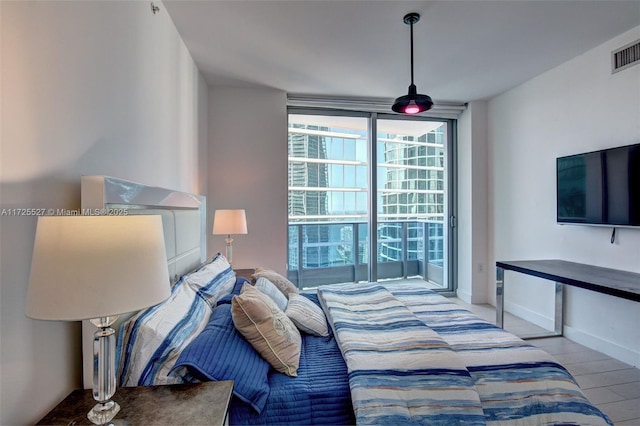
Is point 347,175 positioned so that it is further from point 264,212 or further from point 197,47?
point 197,47

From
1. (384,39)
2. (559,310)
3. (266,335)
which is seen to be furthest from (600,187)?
(266,335)

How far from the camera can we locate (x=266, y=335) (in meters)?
1.42

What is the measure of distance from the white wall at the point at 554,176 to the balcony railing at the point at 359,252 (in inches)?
33.7

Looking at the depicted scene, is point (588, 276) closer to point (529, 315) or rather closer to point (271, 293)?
point (529, 315)

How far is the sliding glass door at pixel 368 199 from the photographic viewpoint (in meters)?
4.12

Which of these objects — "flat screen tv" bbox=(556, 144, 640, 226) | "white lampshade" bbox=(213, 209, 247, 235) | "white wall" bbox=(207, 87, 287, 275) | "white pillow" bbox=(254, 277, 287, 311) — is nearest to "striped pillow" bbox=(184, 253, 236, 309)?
"white pillow" bbox=(254, 277, 287, 311)

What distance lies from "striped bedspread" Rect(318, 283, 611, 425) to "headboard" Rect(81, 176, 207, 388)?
1.02 m

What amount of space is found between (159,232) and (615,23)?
348cm

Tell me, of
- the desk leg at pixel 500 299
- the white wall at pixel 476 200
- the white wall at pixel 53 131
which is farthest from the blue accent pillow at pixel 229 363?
the white wall at pixel 476 200

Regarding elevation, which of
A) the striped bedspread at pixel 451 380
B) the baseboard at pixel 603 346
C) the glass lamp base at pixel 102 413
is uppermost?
the glass lamp base at pixel 102 413

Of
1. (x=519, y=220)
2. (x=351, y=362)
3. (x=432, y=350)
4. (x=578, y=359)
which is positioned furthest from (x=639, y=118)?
(x=351, y=362)

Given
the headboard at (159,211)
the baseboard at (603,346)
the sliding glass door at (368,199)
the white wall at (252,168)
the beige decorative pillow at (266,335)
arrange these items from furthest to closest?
the sliding glass door at (368,199) < the white wall at (252,168) < the baseboard at (603,346) < the beige decorative pillow at (266,335) < the headboard at (159,211)

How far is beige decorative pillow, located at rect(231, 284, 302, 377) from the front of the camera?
140 cm

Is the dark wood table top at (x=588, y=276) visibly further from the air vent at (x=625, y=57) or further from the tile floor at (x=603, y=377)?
the air vent at (x=625, y=57)
